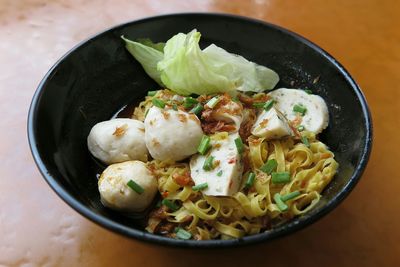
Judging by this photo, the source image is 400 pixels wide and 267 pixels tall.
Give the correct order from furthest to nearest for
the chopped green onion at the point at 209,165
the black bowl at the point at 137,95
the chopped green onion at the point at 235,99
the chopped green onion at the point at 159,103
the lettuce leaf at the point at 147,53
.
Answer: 1. the lettuce leaf at the point at 147,53
2. the chopped green onion at the point at 235,99
3. the chopped green onion at the point at 159,103
4. the chopped green onion at the point at 209,165
5. the black bowl at the point at 137,95

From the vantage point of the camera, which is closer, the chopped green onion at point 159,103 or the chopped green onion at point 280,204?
the chopped green onion at point 280,204

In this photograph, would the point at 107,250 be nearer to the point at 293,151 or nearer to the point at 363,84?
the point at 293,151

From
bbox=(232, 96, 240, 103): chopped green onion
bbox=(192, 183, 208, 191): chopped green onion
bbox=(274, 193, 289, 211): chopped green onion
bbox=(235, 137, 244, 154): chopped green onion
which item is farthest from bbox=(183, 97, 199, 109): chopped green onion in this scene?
bbox=(274, 193, 289, 211): chopped green onion

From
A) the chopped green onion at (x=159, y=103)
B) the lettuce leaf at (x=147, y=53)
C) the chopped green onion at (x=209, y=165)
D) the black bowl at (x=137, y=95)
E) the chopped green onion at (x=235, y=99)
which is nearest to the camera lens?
the black bowl at (x=137, y=95)

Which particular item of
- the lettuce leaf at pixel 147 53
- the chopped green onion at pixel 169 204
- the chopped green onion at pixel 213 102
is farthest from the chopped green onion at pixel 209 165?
the lettuce leaf at pixel 147 53

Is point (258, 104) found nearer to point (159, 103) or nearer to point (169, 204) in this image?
point (159, 103)

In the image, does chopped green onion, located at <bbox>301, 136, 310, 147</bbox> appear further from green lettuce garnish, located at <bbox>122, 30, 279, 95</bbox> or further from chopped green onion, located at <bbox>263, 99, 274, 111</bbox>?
green lettuce garnish, located at <bbox>122, 30, 279, 95</bbox>

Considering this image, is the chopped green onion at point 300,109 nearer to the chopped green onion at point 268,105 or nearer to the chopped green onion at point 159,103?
the chopped green onion at point 268,105
